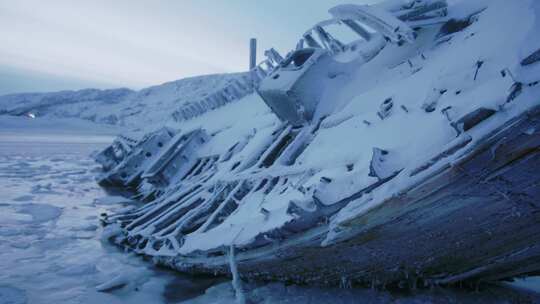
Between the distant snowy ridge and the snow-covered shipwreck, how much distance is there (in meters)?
37.1

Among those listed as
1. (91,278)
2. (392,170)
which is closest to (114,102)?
(91,278)

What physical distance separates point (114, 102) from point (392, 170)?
58.4m

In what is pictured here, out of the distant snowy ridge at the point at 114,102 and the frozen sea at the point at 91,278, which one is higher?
the distant snowy ridge at the point at 114,102

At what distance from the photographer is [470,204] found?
7.27 ft

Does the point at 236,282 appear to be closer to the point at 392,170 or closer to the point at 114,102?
the point at 392,170

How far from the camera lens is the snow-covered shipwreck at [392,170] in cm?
207

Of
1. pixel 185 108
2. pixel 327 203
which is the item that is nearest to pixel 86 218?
pixel 327 203

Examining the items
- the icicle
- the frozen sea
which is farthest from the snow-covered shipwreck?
the frozen sea

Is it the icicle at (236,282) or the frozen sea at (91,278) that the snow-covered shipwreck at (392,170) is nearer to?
the icicle at (236,282)

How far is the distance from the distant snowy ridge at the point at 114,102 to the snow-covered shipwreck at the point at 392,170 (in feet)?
122

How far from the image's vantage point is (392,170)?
241 centimetres

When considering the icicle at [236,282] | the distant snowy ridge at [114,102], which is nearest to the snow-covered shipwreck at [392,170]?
the icicle at [236,282]

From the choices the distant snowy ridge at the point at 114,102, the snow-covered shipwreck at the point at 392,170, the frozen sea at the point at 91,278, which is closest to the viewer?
the snow-covered shipwreck at the point at 392,170

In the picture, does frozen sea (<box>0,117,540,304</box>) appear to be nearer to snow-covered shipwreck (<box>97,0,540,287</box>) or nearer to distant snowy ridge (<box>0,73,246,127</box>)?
snow-covered shipwreck (<box>97,0,540,287</box>)
